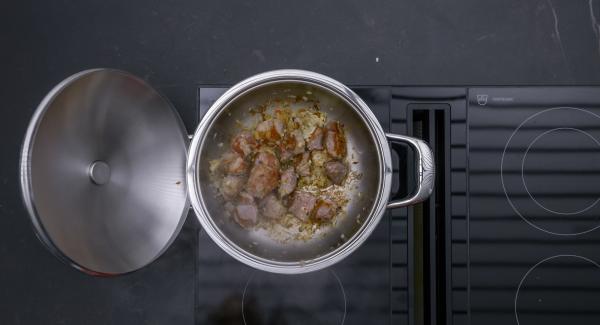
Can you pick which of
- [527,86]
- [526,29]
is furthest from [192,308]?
[526,29]

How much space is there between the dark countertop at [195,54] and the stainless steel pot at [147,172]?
0.14 meters

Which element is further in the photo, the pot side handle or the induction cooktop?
the induction cooktop

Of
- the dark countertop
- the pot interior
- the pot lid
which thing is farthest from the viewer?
the dark countertop

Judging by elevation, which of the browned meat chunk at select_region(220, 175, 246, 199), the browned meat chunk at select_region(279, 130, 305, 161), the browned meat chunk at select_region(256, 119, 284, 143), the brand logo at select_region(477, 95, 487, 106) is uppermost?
the brand logo at select_region(477, 95, 487, 106)

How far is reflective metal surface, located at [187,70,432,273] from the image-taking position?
77 centimetres

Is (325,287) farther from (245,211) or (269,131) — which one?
(269,131)

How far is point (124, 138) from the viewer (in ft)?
2.66

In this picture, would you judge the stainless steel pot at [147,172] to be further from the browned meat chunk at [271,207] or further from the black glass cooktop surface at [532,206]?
the black glass cooktop surface at [532,206]

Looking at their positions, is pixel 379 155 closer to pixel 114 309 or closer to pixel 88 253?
pixel 88 253

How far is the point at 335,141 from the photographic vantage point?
87 centimetres

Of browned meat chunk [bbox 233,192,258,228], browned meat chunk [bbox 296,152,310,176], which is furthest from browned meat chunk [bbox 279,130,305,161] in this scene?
browned meat chunk [bbox 233,192,258,228]

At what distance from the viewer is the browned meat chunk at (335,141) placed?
871 millimetres

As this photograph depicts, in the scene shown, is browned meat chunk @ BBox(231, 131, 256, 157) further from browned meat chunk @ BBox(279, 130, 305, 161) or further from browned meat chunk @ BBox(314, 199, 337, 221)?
browned meat chunk @ BBox(314, 199, 337, 221)

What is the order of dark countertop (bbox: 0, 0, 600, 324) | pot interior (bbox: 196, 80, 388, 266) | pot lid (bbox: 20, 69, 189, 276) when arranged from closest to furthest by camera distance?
pot lid (bbox: 20, 69, 189, 276)
pot interior (bbox: 196, 80, 388, 266)
dark countertop (bbox: 0, 0, 600, 324)
